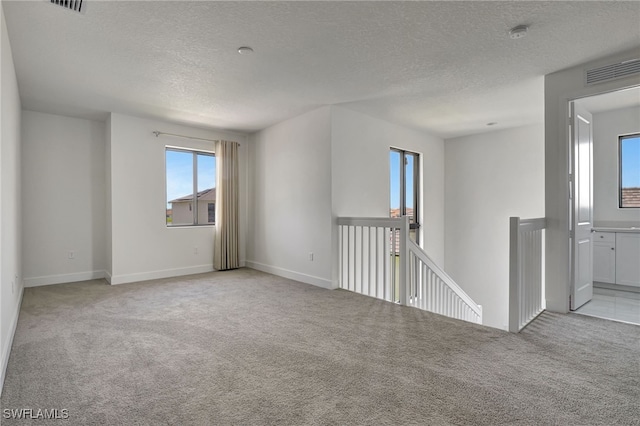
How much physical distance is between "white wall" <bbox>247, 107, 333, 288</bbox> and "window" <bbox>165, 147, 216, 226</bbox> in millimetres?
785

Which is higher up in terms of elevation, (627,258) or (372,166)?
(372,166)

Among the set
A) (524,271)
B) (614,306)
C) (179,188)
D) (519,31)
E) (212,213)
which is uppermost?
(519,31)

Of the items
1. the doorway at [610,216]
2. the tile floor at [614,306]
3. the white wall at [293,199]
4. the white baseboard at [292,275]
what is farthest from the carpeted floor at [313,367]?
the white wall at [293,199]

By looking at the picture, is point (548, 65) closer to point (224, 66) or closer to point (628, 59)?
point (628, 59)

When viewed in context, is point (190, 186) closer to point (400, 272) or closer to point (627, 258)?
point (400, 272)

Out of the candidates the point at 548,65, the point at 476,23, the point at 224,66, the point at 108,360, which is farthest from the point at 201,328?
the point at 548,65

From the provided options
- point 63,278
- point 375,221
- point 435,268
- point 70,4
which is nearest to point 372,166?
point 375,221

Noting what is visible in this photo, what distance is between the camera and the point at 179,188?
18.9 feet

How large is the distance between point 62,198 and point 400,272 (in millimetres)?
5108

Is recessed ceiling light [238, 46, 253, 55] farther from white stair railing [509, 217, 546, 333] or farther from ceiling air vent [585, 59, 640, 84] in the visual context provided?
ceiling air vent [585, 59, 640, 84]

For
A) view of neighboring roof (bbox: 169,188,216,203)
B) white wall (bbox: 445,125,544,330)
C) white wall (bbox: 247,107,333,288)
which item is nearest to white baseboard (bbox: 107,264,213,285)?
white wall (bbox: 247,107,333,288)

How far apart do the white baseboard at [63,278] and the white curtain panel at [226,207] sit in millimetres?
1848

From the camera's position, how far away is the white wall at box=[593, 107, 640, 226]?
4766 millimetres

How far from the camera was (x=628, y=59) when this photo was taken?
118 inches
